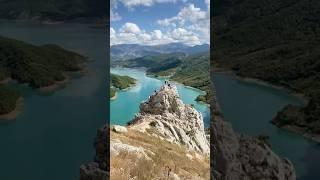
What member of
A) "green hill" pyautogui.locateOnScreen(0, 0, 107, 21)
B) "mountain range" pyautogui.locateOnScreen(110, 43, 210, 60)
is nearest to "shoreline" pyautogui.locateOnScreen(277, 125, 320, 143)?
"green hill" pyautogui.locateOnScreen(0, 0, 107, 21)

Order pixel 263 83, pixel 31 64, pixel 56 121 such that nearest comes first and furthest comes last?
pixel 56 121, pixel 31 64, pixel 263 83

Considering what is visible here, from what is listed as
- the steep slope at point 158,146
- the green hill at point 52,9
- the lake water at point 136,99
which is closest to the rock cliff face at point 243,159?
the steep slope at point 158,146

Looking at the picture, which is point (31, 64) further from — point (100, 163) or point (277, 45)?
point (277, 45)

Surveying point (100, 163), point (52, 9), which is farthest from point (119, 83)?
point (100, 163)

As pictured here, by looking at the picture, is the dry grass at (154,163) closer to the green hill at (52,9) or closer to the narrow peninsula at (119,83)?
the green hill at (52,9)

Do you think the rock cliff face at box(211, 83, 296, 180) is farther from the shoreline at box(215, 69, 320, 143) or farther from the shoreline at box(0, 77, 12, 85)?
the shoreline at box(0, 77, 12, 85)

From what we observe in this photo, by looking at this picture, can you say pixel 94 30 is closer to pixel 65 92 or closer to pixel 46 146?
pixel 65 92
